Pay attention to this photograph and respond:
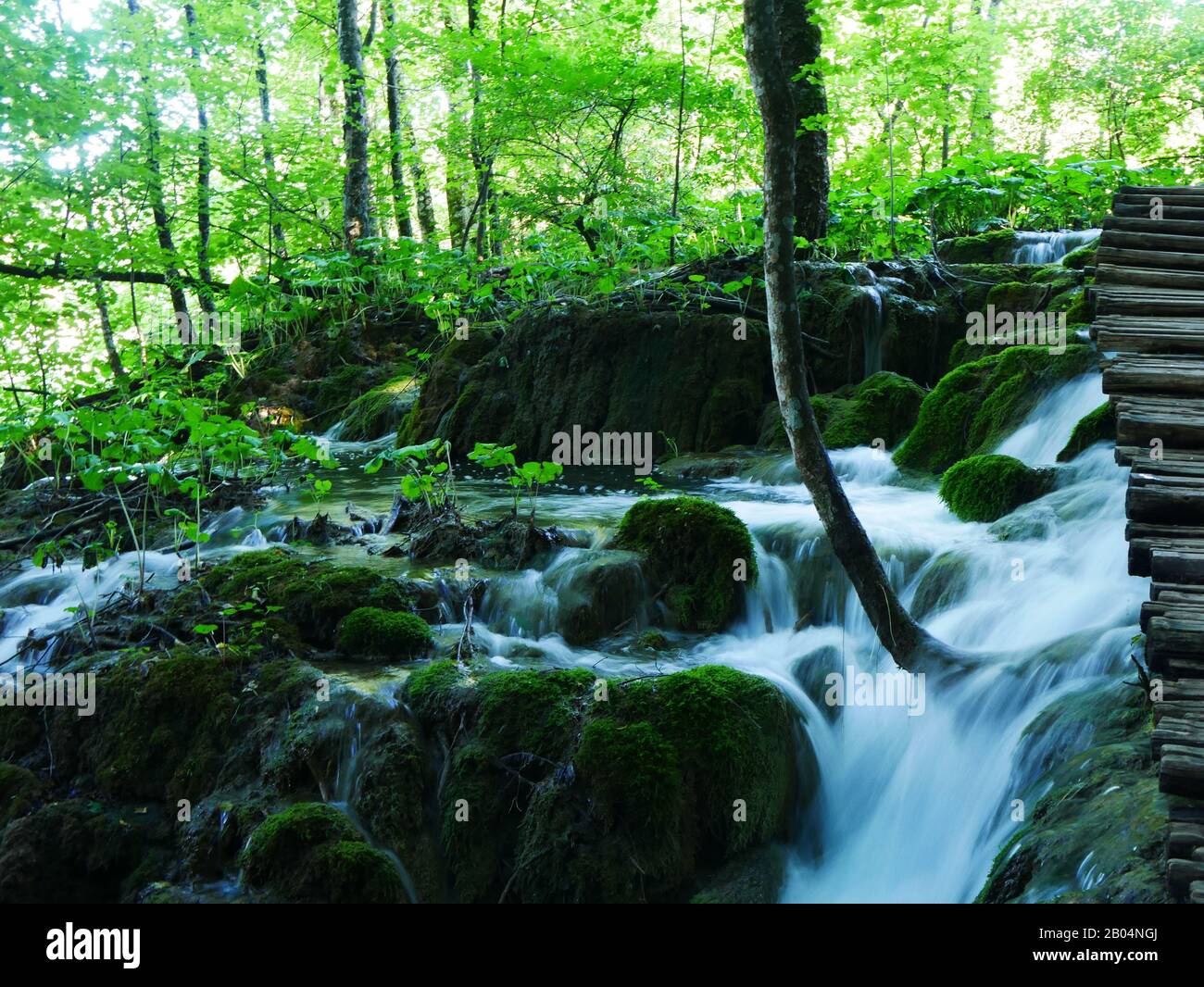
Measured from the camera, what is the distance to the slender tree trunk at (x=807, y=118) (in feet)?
31.9

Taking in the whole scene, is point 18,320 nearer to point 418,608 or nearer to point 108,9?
point 108,9

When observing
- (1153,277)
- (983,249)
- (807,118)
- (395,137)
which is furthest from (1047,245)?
(395,137)

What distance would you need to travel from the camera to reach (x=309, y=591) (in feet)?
18.7

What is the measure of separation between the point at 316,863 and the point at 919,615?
378 centimetres

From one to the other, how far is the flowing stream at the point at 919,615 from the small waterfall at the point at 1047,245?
13.0 feet

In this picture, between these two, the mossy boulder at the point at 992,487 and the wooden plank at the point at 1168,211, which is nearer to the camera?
the mossy boulder at the point at 992,487

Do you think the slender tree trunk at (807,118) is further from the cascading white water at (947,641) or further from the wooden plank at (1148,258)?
the cascading white water at (947,641)

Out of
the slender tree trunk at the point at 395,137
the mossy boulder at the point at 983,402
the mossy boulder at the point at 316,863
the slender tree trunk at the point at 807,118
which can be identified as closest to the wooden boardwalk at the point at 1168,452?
the mossy boulder at the point at 983,402

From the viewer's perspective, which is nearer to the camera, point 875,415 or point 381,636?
point 381,636

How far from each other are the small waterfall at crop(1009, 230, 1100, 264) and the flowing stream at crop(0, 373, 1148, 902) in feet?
13.0

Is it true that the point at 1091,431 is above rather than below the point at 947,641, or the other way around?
above

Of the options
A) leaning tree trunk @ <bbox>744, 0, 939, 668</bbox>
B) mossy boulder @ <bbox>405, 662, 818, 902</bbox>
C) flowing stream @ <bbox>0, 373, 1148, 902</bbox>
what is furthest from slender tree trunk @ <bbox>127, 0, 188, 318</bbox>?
mossy boulder @ <bbox>405, 662, 818, 902</bbox>

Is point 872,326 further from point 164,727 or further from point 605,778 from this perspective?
point 164,727
